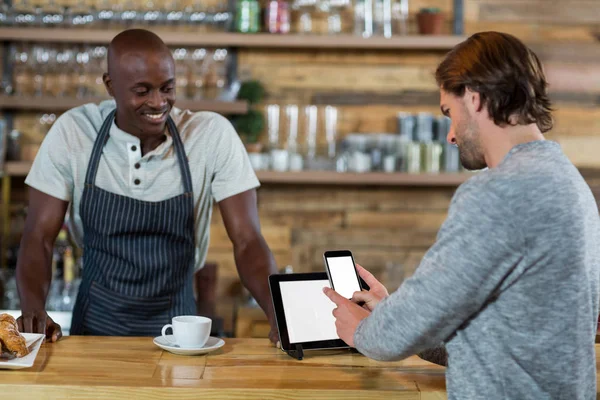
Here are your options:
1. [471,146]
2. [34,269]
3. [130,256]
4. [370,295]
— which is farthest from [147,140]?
[471,146]

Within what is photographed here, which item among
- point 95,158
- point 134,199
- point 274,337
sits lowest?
point 274,337

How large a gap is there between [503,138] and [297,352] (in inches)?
28.4

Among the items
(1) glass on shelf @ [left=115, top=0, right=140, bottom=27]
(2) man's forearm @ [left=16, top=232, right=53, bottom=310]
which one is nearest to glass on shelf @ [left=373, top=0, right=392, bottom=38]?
(1) glass on shelf @ [left=115, top=0, right=140, bottom=27]

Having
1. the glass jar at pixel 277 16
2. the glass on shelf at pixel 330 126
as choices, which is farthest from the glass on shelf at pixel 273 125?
the glass jar at pixel 277 16

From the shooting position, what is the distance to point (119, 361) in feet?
6.04

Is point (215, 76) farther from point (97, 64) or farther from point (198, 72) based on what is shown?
point (97, 64)

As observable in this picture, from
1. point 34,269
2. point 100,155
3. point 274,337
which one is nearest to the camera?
point 274,337

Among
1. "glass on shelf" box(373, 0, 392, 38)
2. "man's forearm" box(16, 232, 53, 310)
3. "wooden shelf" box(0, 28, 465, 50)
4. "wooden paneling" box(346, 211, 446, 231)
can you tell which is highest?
"glass on shelf" box(373, 0, 392, 38)

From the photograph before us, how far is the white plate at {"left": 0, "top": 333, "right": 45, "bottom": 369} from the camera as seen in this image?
173 centimetres

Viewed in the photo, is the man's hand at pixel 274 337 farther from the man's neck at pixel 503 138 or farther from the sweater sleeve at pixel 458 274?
the man's neck at pixel 503 138

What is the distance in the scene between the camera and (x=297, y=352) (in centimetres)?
191

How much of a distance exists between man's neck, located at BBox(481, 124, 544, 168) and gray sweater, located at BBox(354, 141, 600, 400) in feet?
0.14

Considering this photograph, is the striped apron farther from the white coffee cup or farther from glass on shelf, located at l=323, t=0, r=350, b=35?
glass on shelf, located at l=323, t=0, r=350, b=35

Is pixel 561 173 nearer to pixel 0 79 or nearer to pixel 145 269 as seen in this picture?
pixel 145 269
